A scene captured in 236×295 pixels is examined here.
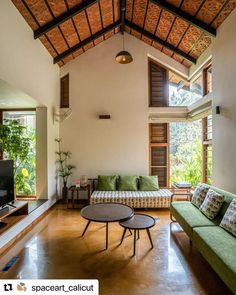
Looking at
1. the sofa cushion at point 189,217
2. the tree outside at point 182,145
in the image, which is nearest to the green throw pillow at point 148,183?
the tree outside at point 182,145

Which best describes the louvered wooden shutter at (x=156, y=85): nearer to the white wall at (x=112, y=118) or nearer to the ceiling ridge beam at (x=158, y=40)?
the white wall at (x=112, y=118)

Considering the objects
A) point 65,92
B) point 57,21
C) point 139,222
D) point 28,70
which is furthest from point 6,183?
point 65,92

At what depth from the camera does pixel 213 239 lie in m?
2.40

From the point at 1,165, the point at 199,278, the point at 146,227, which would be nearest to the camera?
the point at 199,278

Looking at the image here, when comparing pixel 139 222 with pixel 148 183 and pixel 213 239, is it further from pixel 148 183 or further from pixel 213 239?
pixel 148 183

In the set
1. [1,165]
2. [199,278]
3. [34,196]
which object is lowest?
[199,278]

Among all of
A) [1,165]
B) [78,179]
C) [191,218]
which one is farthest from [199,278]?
[78,179]

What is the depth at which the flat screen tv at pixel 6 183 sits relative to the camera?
316 cm

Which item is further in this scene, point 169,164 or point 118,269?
point 169,164

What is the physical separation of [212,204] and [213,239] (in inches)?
32.4

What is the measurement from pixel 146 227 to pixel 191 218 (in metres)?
0.71

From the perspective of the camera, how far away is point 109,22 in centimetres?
508

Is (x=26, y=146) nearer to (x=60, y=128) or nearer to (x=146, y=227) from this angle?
(x=60, y=128)
